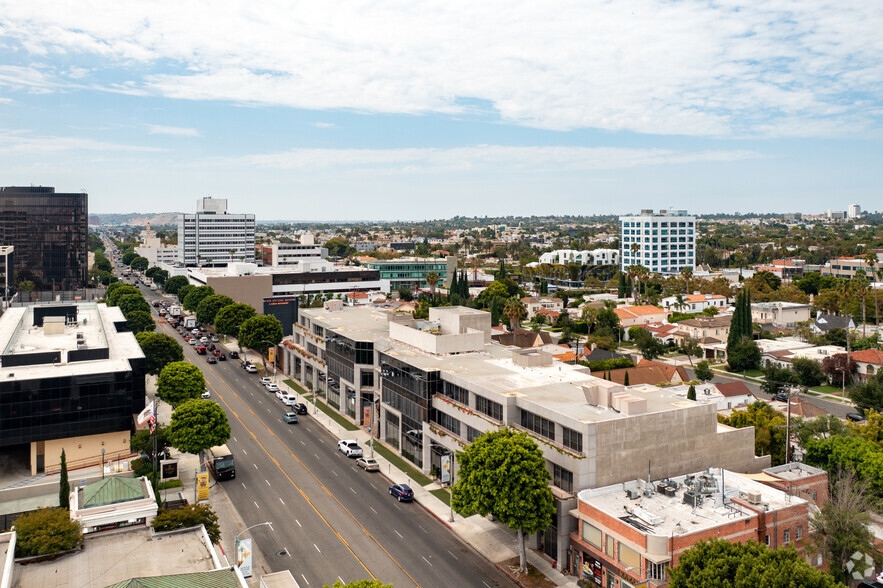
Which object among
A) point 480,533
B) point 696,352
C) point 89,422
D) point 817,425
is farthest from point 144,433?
point 696,352

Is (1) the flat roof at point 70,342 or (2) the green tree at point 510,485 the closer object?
(2) the green tree at point 510,485

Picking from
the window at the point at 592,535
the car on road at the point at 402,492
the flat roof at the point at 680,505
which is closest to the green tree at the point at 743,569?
the flat roof at the point at 680,505

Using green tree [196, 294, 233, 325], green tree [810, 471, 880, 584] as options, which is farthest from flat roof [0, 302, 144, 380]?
green tree [810, 471, 880, 584]

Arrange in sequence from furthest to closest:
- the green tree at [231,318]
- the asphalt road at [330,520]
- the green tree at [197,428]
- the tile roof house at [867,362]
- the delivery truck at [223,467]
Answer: the green tree at [231,318], the tile roof house at [867,362], the green tree at [197,428], the delivery truck at [223,467], the asphalt road at [330,520]

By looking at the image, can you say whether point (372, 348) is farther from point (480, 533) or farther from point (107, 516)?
point (107, 516)

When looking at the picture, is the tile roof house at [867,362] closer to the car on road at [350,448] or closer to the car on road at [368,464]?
the car on road at [368,464]
